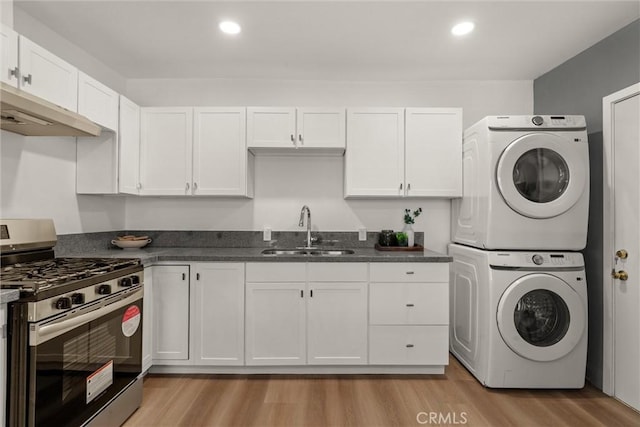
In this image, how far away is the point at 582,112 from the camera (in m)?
2.81

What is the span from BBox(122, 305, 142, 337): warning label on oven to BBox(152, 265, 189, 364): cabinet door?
17.0 inches

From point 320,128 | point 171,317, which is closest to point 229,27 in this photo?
point 320,128

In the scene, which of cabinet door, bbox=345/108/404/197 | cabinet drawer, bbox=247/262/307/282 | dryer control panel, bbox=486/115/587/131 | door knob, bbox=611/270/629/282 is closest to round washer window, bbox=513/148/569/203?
dryer control panel, bbox=486/115/587/131

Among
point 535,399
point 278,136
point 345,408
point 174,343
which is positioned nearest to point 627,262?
point 535,399

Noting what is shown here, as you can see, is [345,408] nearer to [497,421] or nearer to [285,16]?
[497,421]

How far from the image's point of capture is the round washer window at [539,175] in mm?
2547

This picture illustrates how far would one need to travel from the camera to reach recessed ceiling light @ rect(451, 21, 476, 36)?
96.4 inches

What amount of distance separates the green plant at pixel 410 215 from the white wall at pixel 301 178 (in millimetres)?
50

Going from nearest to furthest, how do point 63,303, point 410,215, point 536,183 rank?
point 63,303
point 536,183
point 410,215

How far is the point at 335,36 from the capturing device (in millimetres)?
2609

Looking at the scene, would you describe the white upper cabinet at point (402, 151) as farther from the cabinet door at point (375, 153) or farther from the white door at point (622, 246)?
the white door at point (622, 246)

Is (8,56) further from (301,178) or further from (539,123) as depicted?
(539,123)

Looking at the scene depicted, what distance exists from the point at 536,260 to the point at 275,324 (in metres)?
1.92

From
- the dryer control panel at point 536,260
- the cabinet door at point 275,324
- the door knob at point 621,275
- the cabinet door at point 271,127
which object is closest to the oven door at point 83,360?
the cabinet door at point 275,324
